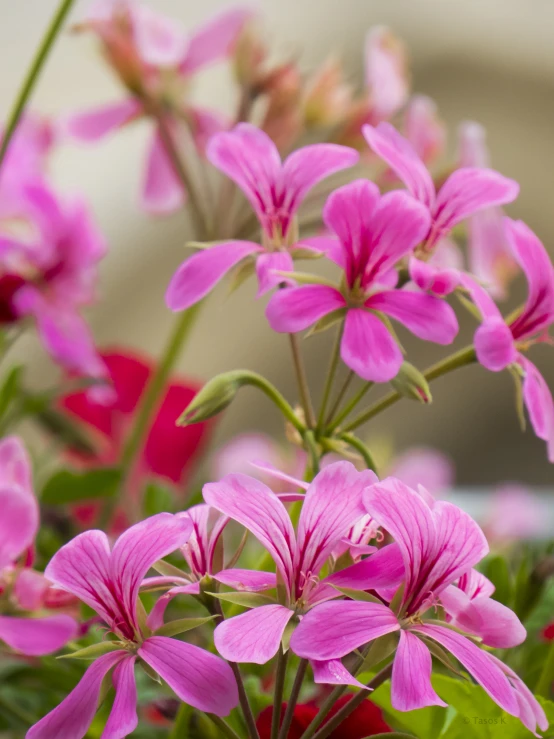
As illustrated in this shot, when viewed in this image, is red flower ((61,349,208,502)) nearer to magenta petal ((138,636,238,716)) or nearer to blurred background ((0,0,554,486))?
magenta petal ((138,636,238,716))

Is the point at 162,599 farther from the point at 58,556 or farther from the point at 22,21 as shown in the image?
the point at 22,21

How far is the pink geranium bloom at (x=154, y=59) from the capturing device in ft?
1.38

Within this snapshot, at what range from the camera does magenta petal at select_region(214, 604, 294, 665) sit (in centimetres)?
17

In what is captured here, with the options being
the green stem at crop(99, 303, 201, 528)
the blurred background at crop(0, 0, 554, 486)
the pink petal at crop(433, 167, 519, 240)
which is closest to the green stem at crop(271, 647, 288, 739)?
the pink petal at crop(433, 167, 519, 240)

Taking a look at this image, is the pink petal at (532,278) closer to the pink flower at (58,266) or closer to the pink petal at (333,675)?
the pink petal at (333,675)

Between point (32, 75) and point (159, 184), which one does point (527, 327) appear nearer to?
point (32, 75)

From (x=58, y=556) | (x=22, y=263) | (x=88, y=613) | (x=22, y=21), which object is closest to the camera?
(x=58, y=556)

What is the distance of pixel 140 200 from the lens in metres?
0.49

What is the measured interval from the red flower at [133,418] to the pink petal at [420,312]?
0.32 m

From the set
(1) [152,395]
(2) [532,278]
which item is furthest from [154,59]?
(2) [532,278]

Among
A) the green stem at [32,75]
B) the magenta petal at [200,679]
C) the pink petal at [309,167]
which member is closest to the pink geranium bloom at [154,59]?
the green stem at [32,75]

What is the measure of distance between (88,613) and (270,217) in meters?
0.14

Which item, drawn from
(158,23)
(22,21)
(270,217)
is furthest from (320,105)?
(22,21)

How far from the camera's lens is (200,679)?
0.17m
